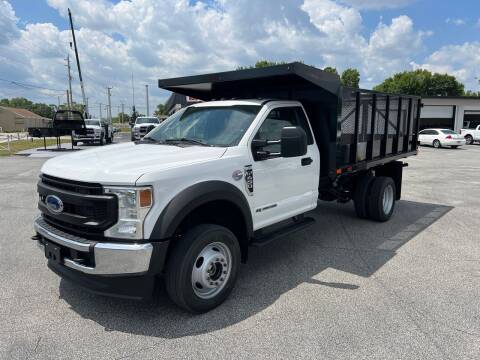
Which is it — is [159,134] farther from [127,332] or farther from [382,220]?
[382,220]

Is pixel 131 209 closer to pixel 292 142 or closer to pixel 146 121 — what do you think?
pixel 292 142

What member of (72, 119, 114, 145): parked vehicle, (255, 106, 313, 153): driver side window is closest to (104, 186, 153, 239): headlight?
(255, 106, 313, 153): driver side window

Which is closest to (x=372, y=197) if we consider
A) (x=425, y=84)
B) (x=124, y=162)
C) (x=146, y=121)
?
(x=124, y=162)

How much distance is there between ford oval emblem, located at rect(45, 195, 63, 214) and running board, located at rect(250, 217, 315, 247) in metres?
1.98

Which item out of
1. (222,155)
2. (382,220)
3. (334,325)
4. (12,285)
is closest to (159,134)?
(222,155)

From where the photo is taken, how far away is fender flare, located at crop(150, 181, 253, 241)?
317cm

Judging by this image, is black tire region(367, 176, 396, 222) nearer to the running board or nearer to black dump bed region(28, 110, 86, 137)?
the running board

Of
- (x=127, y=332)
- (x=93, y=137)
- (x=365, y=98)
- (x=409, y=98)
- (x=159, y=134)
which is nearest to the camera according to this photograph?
(x=127, y=332)

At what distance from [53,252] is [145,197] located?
112 cm

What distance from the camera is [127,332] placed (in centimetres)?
333

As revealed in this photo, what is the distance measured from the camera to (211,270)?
3721mm

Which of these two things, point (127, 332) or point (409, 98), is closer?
point (127, 332)

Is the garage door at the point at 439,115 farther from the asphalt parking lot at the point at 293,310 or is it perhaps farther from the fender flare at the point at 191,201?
the fender flare at the point at 191,201

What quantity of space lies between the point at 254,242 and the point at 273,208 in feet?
1.53
